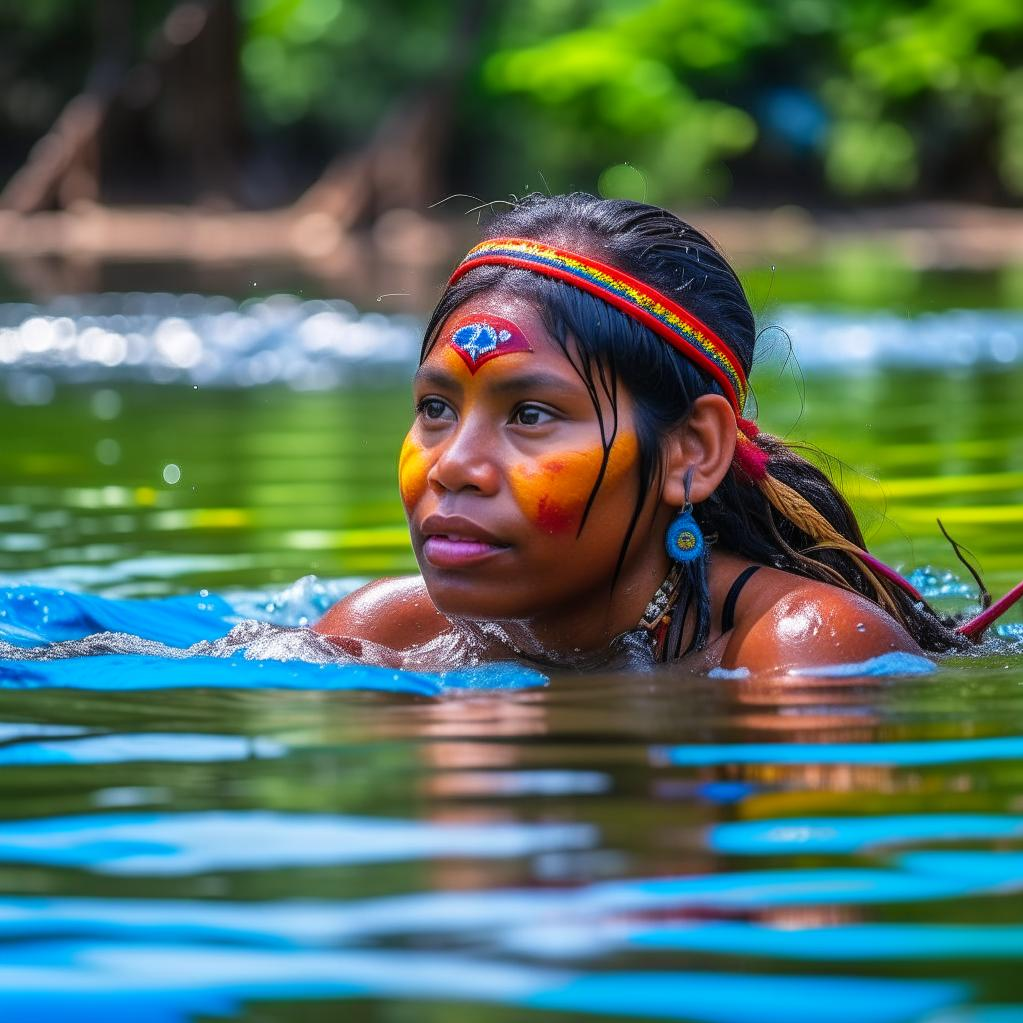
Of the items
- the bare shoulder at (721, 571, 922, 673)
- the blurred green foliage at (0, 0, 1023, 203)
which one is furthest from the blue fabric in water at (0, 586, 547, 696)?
the blurred green foliage at (0, 0, 1023, 203)

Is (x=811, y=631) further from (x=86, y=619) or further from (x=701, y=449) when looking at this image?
(x=86, y=619)

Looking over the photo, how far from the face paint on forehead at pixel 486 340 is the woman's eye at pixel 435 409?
0.14 metres

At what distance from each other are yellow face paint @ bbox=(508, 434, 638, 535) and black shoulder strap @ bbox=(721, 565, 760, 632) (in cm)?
44

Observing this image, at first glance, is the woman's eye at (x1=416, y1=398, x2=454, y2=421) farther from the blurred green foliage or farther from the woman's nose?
the blurred green foliage

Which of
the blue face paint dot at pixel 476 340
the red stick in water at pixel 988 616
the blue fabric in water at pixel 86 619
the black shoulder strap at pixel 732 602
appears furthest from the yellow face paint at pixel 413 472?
the red stick in water at pixel 988 616

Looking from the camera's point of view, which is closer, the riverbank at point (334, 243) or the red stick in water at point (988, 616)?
the red stick in water at point (988, 616)

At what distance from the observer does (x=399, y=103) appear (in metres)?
39.6

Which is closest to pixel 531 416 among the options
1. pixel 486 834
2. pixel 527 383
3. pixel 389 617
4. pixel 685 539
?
pixel 527 383

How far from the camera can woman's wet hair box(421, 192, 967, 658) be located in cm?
453

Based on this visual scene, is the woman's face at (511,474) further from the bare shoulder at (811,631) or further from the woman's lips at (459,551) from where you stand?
the bare shoulder at (811,631)

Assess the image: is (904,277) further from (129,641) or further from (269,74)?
(129,641)

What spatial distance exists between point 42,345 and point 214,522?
10796 mm

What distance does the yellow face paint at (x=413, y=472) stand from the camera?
4.44m

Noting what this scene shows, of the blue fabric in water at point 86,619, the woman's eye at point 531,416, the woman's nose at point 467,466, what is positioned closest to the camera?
the woman's nose at point 467,466
